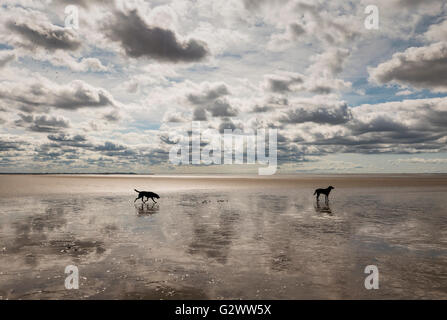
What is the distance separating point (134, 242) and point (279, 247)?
6.26 metres

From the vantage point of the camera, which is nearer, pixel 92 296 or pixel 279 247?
pixel 92 296

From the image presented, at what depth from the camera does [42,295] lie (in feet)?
22.7

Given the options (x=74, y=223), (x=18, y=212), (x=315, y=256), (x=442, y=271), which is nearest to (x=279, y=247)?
(x=315, y=256)

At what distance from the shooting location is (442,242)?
12.2 metres

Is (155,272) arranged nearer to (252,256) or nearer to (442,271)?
(252,256)

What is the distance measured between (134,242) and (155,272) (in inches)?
163

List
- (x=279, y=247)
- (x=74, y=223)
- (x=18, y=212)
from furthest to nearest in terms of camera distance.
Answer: (x=18, y=212) → (x=74, y=223) → (x=279, y=247)
